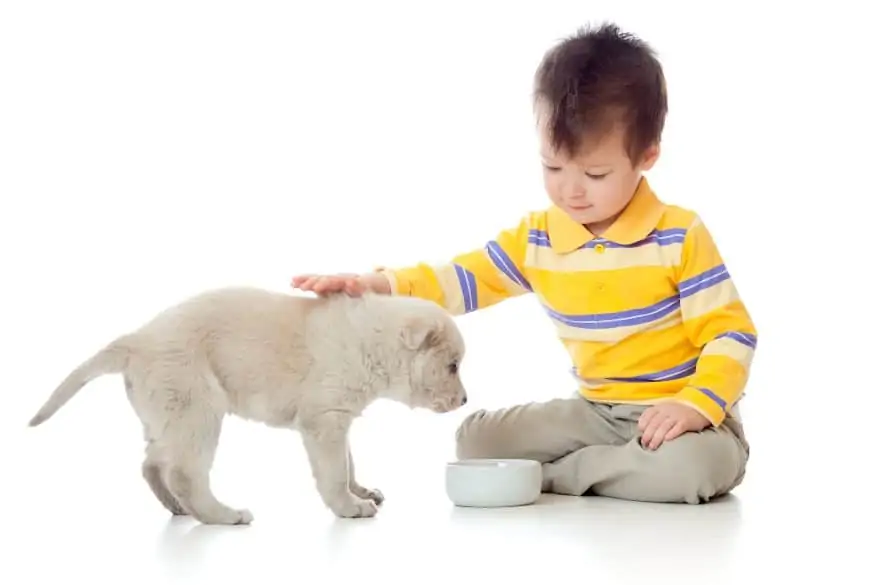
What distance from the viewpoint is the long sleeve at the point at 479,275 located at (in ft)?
9.57

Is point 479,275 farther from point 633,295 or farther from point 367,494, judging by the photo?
point 367,494

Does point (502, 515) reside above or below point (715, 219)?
below

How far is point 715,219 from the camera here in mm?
3832

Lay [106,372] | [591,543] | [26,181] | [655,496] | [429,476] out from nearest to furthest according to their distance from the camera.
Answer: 1. [591,543]
2. [106,372]
3. [655,496]
4. [429,476]
5. [26,181]

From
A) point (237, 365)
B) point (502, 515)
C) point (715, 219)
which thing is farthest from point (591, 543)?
point (715, 219)

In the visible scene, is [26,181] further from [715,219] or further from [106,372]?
[715,219]

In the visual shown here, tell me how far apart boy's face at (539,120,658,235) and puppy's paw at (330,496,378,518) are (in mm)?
735

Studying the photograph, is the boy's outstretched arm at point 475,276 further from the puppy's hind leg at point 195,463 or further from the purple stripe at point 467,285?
the puppy's hind leg at point 195,463

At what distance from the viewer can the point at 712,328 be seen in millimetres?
2717

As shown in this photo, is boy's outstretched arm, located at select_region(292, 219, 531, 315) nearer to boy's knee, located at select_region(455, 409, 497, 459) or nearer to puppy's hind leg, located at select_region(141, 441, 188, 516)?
boy's knee, located at select_region(455, 409, 497, 459)

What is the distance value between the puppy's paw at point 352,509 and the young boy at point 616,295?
42cm

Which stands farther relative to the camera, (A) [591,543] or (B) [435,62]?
(B) [435,62]

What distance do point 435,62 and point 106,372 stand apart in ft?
5.56

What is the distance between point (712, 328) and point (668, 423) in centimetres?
22
